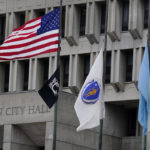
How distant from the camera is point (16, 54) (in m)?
41.7

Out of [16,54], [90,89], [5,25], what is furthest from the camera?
[5,25]

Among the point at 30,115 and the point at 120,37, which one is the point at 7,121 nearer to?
the point at 30,115

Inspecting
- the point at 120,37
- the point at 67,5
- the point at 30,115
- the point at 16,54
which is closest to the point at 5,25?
the point at 67,5

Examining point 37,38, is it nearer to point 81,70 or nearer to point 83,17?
point 81,70

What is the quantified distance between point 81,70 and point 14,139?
9.80m

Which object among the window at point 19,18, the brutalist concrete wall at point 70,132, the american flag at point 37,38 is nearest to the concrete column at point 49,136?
the brutalist concrete wall at point 70,132

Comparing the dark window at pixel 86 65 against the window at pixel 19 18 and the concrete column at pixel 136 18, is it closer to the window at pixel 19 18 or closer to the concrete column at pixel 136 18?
the concrete column at pixel 136 18

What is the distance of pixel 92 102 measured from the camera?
128ft

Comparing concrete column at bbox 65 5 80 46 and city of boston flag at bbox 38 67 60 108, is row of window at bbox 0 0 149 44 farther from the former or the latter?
city of boston flag at bbox 38 67 60 108

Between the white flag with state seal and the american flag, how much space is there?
2.62 meters

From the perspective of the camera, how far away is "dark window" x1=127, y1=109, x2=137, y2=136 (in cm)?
5866

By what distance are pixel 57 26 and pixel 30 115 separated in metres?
9.85

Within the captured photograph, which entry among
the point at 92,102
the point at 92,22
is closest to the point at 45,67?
the point at 92,22

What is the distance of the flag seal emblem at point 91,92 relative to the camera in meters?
38.9
